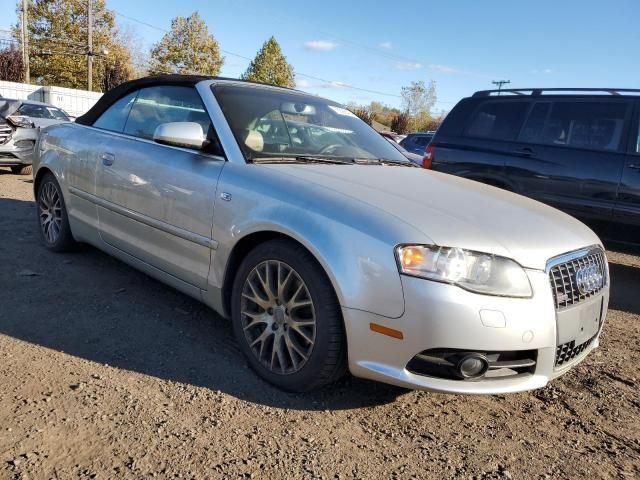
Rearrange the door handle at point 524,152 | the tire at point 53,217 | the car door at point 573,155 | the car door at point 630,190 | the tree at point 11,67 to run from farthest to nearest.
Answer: the tree at point 11,67 < the door handle at point 524,152 < the car door at point 573,155 < the car door at point 630,190 < the tire at point 53,217

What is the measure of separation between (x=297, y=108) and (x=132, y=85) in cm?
148

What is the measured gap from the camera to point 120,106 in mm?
4293

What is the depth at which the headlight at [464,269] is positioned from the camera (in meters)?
2.32

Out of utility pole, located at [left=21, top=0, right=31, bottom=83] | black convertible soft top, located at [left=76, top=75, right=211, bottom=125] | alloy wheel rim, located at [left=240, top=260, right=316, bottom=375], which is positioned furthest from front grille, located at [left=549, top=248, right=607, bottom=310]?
utility pole, located at [left=21, top=0, right=31, bottom=83]

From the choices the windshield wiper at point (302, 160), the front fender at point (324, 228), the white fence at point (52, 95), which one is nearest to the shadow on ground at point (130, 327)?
the front fender at point (324, 228)

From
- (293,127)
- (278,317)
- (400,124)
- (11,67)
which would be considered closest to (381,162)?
(293,127)

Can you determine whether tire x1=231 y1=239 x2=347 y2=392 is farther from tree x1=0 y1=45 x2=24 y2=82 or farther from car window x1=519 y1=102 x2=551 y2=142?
tree x1=0 y1=45 x2=24 y2=82

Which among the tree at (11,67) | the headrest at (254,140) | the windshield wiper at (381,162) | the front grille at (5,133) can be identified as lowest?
the front grille at (5,133)

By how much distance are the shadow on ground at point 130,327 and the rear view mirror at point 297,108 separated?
1527mm

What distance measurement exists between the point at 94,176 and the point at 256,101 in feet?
4.73

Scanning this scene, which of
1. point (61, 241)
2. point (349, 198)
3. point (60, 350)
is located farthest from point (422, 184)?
point (61, 241)

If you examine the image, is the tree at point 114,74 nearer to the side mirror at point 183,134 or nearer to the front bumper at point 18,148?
the front bumper at point 18,148

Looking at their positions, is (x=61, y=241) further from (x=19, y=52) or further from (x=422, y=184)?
(x=19, y=52)

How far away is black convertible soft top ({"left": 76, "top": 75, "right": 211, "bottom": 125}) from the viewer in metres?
3.76
